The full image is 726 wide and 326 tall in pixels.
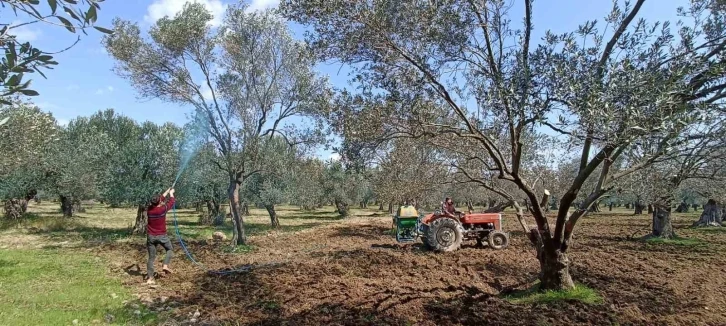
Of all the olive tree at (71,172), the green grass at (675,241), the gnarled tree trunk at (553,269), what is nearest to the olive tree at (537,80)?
the gnarled tree trunk at (553,269)

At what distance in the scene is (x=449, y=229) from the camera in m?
15.1

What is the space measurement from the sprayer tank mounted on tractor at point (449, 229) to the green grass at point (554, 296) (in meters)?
5.92

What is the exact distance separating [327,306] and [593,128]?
17.8 ft

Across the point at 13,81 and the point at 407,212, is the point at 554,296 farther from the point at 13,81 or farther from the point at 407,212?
the point at 407,212

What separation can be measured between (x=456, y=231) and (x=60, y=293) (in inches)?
445

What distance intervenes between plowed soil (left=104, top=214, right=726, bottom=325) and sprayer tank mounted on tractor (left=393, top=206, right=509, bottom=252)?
0.62 m

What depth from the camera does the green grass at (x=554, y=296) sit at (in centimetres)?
812

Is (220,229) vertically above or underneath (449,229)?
underneath

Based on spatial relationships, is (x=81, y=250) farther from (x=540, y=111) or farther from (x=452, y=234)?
(x=540, y=111)

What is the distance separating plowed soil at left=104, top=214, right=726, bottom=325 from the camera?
7.42m

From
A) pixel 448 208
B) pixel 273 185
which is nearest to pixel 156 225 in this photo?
pixel 448 208

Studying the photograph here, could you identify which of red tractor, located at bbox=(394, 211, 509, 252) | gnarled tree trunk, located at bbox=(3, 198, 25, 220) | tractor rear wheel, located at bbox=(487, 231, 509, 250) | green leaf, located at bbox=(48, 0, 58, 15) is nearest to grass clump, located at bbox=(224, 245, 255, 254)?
red tractor, located at bbox=(394, 211, 509, 252)

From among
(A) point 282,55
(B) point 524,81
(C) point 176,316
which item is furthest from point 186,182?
(B) point 524,81

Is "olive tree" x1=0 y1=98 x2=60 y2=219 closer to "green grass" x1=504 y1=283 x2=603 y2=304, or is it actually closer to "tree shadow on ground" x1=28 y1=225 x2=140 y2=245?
"tree shadow on ground" x1=28 y1=225 x2=140 y2=245
